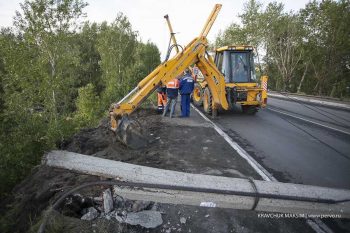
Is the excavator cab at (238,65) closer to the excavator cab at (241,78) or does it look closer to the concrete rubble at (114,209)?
the excavator cab at (241,78)

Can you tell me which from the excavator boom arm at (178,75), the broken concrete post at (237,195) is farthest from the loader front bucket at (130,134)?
the broken concrete post at (237,195)

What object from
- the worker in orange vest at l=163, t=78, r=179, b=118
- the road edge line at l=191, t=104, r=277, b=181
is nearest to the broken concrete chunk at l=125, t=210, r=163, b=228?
the road edge line at l=191, t=104, r=277, b=181

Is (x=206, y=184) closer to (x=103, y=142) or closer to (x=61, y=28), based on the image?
(x=103, y=142)

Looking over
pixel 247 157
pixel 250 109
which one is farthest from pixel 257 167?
pixel 250 109

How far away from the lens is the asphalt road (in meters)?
5.99

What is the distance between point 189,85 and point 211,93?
105 cm

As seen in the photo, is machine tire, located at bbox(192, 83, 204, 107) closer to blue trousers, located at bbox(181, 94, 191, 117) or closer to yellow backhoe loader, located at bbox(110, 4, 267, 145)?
yellow backhoe loader, located at bbox(110, 4, 267, 145)

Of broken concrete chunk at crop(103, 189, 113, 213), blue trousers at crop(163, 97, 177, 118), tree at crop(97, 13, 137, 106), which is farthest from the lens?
tree at crop(97, 13, 137, 106)

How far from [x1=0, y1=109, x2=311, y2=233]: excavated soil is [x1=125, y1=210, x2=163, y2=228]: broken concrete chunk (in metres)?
0.08

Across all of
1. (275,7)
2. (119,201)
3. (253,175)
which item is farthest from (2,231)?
(275,7)

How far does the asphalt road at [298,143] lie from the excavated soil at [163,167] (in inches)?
32.6

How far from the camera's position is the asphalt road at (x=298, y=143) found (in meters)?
5.99

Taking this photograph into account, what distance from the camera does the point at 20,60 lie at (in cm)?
1068

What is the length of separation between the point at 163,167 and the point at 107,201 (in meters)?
2.16
